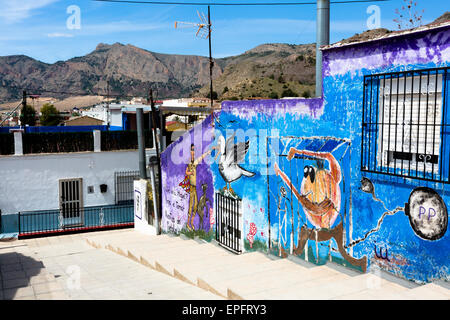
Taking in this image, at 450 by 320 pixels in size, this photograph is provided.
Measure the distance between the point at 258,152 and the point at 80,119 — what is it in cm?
3091

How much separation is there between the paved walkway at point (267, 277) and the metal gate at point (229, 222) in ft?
0.81

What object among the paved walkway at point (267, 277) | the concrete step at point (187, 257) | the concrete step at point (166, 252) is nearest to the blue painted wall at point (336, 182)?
the paved walkway at point (267, 277)

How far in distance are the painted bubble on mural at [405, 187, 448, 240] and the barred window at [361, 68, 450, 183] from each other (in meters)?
0.22

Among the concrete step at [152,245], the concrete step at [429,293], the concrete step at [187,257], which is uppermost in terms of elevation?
the concrete step at [429,293]

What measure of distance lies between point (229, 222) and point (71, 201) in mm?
11406

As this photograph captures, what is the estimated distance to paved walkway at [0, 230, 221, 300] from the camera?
7.23m

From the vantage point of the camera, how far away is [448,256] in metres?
5.17

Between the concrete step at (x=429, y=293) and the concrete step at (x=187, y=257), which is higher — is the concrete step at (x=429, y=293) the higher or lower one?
the higher one

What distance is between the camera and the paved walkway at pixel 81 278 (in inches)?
285

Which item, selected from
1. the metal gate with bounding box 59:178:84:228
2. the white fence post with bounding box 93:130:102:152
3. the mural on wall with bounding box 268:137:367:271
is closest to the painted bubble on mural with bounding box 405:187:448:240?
the mural on wall with bounding box 268:137:367:271

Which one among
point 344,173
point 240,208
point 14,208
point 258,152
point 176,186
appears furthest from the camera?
point 14,208

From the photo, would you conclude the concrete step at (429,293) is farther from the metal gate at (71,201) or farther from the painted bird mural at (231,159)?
the metal gate at (71,201)
